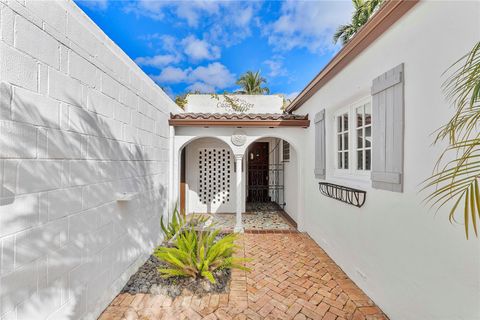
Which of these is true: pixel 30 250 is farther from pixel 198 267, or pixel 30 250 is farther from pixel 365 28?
pixel 365 28

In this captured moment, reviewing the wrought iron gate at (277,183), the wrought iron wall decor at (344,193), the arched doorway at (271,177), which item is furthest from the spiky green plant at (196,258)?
the wrought iron gate at (277,183)

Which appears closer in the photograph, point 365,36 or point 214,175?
point 365,36

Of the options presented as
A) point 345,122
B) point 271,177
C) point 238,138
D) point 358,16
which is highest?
point 358,16

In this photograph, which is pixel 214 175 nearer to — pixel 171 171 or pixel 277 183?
pixel 171 171

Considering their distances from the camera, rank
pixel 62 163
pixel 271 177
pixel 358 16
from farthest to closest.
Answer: pixel 358 16
pixel 271 177
pixel 62 163

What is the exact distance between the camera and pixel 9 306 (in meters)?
1.87

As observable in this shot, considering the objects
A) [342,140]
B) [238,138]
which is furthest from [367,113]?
[238,138]

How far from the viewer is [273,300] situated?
11.2 ft

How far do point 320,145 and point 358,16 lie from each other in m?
16.2

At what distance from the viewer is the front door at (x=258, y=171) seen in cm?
1098

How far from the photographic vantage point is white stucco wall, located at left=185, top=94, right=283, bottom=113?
1089 centimetres

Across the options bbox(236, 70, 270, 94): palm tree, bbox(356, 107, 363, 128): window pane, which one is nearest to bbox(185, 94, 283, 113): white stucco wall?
bbox(356, 107, 363, 128): window pane

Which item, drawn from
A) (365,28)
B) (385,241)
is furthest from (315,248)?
(365,28)

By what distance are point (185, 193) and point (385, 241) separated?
7002 mm
